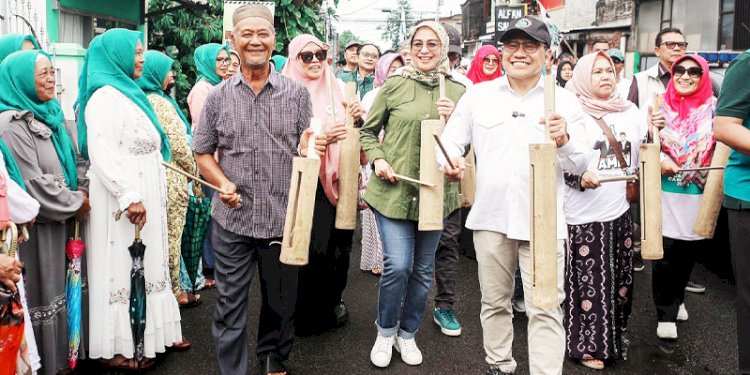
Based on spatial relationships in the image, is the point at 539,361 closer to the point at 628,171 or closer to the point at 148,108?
the point at 628,171

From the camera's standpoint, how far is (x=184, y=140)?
4750 mm

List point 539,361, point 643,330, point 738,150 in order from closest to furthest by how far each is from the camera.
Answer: point 738,150
point 539,361
point 643,330

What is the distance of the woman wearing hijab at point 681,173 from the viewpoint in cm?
431

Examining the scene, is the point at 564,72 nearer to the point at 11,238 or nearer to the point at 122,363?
the point at 122,363

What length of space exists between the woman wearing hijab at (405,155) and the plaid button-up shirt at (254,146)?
2.00 ft

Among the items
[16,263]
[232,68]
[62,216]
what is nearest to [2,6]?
[232,68]

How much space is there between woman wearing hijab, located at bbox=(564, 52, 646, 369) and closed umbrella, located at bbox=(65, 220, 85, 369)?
115 inches

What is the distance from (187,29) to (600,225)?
27.2 feet

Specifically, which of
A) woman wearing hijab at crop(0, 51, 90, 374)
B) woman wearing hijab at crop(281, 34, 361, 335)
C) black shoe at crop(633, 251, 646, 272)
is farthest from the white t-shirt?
woman wearing hijab at crop(0, 51, 90, 374)

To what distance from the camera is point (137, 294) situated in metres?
3.78

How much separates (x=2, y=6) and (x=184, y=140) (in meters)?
2.48

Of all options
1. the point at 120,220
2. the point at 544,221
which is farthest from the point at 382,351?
the point at 120,220

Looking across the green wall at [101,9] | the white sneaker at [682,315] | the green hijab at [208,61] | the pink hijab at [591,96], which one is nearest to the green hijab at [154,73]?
the green hijab at [208,61]

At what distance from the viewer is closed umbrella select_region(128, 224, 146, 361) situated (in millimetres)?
3773
